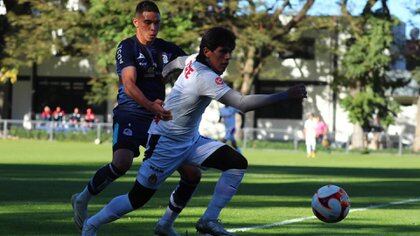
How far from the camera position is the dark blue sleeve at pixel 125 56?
10.8 metres

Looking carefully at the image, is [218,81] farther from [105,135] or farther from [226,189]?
[105,135]

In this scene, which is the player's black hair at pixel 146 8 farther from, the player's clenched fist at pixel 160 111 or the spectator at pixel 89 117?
the spectator at pixel 89 117

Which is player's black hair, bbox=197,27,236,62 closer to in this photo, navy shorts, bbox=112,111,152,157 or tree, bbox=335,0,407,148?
navy shorts, bbox=112,111,152,157

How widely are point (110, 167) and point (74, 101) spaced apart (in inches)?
2476

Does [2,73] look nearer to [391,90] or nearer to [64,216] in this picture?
[391,90]

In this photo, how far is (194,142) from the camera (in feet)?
32.8

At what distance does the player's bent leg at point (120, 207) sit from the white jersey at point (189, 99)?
543mm

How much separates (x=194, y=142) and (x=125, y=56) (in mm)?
1347

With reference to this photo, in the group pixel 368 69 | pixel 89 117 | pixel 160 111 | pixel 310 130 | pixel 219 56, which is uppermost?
pixel 219 56

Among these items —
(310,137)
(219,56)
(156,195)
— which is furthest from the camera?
(310,137)

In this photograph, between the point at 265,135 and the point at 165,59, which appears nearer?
the point at 165,59

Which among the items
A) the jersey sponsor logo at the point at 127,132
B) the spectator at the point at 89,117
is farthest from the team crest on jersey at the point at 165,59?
the spectator at the point at 89,117

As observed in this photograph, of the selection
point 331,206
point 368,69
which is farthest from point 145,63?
point 368,69

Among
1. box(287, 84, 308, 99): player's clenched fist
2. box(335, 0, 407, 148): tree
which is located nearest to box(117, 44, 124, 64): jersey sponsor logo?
box(287, 84, 308, 99): player's clenched fist
